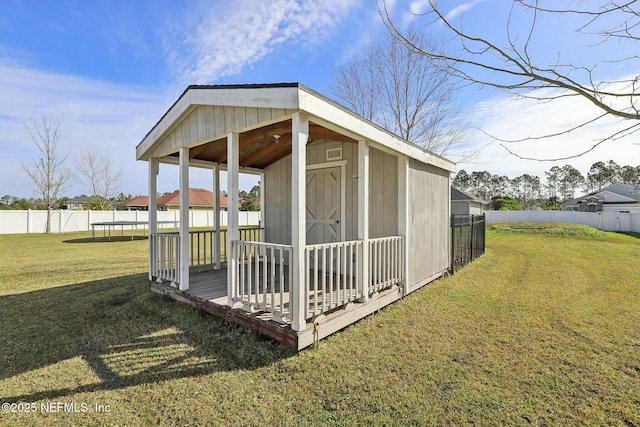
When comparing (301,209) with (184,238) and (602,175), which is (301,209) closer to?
(184,238)

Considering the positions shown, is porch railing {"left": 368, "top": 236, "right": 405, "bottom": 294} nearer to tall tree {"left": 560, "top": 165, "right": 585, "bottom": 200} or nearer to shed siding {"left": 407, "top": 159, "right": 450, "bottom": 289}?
shed siding {"left": 407, "top": 159, "right": 450, "bottom": 289}

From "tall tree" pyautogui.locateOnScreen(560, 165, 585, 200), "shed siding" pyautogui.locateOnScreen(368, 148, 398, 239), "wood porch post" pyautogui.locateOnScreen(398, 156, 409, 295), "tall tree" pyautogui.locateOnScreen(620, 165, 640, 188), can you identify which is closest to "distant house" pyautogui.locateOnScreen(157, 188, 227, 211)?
"shed siding" pyautogui.locateOnScreen(368, 148, 398, 239)

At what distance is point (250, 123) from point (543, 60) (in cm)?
272

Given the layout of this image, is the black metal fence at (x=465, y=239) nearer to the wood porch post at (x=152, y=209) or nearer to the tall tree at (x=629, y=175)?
the wood porch post at (x=152, y=209)

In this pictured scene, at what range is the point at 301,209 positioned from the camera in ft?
9.80

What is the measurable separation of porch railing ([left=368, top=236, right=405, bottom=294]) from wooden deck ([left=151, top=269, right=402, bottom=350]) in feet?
0.50

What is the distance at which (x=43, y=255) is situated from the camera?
9.64m

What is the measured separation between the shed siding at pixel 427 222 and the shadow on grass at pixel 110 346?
301 centimetres

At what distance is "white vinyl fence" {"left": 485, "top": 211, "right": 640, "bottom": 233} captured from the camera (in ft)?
57.2

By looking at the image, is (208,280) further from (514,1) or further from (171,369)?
(514,1)

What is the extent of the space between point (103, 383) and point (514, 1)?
4159 mm

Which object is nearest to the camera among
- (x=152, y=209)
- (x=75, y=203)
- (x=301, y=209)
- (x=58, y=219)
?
(x=301, y=209)

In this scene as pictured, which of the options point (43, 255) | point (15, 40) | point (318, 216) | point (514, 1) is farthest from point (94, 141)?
point (514, 1)

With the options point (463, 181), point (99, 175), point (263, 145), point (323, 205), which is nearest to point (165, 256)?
point (263, 145)
